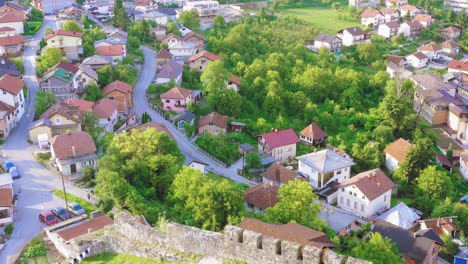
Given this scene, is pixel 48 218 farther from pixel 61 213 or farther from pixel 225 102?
pixel 225 102

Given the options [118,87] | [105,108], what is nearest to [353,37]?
[118,87]

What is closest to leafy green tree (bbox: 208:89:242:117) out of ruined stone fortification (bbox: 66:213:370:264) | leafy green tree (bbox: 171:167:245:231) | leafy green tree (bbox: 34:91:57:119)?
leafy green tree (bbox: 34:91:57:119)

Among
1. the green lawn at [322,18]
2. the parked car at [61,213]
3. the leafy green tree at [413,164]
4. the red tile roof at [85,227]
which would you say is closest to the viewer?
the red tile roof at [85,227]

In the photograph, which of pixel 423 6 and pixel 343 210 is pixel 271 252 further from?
pixel 423 6

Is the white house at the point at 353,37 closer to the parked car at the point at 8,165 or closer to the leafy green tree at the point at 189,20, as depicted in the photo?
the leafy green tree at the point at 189,20

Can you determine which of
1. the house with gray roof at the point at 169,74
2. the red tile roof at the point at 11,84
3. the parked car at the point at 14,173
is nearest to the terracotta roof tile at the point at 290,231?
the parked car at the point at 14,173

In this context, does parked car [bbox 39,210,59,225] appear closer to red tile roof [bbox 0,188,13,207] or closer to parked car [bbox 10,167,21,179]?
red tile roof [bbox 0,188,13,207]
